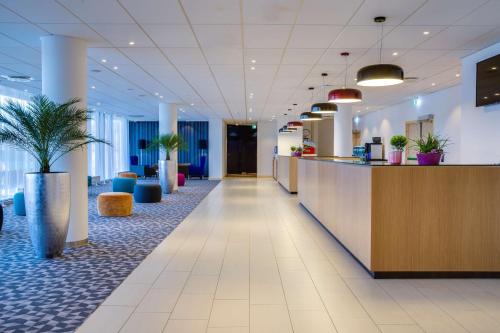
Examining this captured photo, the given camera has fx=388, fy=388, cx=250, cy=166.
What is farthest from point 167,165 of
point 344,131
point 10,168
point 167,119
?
point 344,131

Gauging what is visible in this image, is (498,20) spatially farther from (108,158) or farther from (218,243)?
(108,158)

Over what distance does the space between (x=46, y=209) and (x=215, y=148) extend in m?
18.1

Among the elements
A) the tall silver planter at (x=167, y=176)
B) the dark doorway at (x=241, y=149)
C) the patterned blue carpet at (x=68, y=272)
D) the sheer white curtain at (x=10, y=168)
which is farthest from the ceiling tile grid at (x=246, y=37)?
the dark doorway at (x=241, y=149)

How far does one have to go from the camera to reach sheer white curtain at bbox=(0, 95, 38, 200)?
1166 centimetres

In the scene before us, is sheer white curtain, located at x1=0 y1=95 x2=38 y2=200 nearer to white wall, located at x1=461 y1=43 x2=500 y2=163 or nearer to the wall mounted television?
white wall, located at x1=461 y1=43 x2=500 y2=163

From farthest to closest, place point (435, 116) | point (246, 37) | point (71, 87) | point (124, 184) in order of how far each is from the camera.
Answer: point (124, 184)
point (435, 116)
point (246, 37)
point (71, 87)

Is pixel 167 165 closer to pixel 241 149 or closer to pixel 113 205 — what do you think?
pixel 113 205

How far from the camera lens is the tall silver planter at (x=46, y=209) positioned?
5.42m

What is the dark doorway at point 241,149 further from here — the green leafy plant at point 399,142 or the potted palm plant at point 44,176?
the green leafy plant at point 399,142

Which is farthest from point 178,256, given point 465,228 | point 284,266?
point 465,228

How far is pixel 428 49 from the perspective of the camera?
736 cm

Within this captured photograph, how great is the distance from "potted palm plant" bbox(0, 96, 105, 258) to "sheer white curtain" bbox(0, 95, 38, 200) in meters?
6.83

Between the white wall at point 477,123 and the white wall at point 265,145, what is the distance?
55.9ft

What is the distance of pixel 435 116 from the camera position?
13.1m
